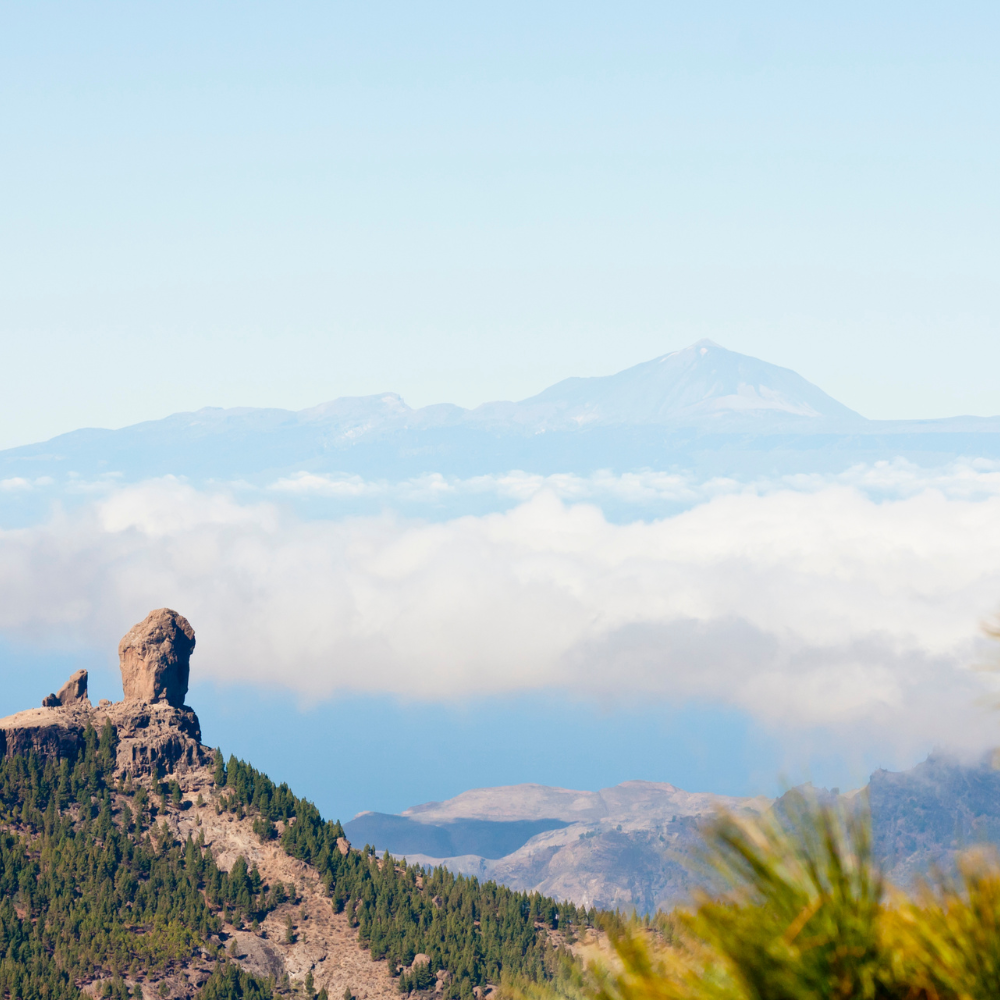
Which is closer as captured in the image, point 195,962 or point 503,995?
point 503,995

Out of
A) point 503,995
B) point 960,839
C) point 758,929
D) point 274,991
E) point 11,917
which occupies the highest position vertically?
point 960,839

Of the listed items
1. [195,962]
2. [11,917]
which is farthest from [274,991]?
[11,917]

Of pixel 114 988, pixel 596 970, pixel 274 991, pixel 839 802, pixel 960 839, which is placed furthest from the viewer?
pixel 274 991

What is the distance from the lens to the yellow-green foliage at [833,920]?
13.1 m

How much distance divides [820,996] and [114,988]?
19532 cm

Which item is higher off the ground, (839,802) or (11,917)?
(839,802)

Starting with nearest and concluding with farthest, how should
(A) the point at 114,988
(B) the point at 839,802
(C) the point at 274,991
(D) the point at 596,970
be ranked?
(B) the point at 839,802 → (D) the point at 596,970 → (A) the point at 114,988 → (C) the point at 274,991

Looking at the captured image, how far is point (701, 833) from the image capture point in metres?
Answer: 13.3

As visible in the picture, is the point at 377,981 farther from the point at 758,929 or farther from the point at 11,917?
the point at 758,929

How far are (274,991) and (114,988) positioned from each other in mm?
26332

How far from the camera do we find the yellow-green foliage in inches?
516

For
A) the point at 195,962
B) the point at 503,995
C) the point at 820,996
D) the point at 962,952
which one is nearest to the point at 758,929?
the point at 820,996

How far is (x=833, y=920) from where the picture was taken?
1312 centimetres

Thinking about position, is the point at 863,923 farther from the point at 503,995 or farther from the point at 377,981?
the point at 377,981
